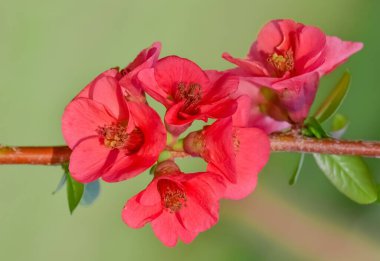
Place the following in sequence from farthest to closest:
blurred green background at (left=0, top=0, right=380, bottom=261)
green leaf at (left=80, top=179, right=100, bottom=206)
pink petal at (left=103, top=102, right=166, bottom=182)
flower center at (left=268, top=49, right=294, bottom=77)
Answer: blurred green background at (left=0, top=0, right=380, bottom=261) < green leaf at (left=80, top=179, right=100, bottom=206) < flower center at (left=268, top=49, right=294, bottom=77) < pink petal at (left=103, top=102, right=166, bottom=182)

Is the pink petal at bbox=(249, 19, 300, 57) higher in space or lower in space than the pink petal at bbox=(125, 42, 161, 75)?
lower

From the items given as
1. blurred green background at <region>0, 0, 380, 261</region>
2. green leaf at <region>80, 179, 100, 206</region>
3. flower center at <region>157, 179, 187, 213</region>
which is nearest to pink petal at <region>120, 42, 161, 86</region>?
flower center at <region>157, 179, 187, 213</region>

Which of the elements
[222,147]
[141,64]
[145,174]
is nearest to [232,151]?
[222,147]

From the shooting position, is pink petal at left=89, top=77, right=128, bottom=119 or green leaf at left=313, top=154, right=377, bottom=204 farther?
green leaf at left=313, top=154, right=377, bottom=204

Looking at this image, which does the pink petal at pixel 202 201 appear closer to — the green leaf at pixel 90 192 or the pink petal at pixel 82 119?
the pink petal at pixel 82 119

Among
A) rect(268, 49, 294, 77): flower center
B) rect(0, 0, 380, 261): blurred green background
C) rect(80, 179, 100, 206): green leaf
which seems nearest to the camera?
rect(268, 49, 294, 77): flower center

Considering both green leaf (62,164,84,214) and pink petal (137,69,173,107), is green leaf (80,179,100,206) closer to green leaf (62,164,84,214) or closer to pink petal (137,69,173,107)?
green leaf (62,164,84,214)

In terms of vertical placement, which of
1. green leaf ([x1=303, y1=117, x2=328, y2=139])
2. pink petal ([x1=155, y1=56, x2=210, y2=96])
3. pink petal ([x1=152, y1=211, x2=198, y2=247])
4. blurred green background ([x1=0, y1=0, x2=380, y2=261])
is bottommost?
blurred green background ([x1=0, y1=0, x2=380, y2=261])
